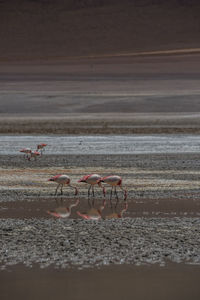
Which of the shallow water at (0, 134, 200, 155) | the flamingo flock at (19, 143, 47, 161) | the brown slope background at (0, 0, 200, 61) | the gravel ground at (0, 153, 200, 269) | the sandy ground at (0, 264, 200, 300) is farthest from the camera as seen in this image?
the brown slope background at (0, 0, 200, 61)

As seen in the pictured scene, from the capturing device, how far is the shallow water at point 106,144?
22547 mm

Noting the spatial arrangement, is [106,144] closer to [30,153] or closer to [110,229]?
[30,153]

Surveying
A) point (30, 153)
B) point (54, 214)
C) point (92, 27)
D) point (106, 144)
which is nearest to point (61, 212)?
point (54, 214)

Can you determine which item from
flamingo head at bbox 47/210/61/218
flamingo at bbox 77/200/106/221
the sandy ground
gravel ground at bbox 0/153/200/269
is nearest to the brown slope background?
gravel ground at bbox 0/153/200/269

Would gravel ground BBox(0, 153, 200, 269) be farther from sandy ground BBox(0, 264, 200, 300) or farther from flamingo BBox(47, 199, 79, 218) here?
sandy ground BBox(0, 264, 200, 300)

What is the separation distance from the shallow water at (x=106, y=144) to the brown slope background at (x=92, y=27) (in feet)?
182

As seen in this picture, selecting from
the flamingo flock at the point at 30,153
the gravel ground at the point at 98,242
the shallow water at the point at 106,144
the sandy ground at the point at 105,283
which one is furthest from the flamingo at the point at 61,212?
the shallow water at the point at 106,144

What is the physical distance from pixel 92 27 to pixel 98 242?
87483 mm

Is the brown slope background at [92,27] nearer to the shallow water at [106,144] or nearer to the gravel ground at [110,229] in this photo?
the shallow water at [106,144]

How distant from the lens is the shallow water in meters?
22.5

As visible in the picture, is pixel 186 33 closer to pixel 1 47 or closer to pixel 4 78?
pixel 1 47

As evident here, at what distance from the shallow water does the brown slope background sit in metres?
55.4

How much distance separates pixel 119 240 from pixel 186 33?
272 ft

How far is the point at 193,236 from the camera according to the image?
940 centimetres
